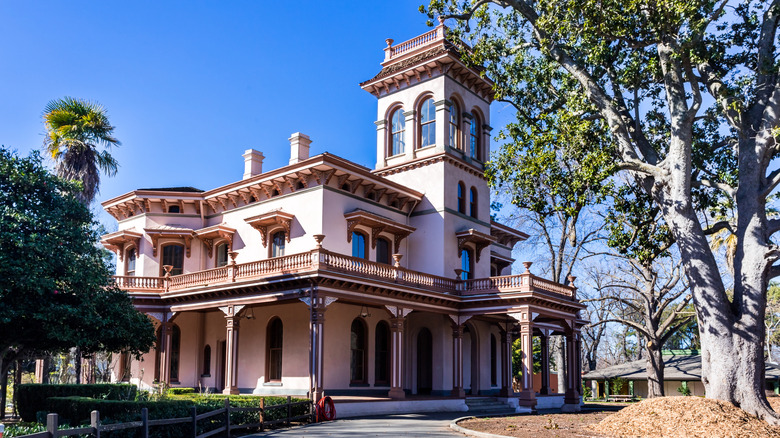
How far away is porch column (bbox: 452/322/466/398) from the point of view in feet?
94.8

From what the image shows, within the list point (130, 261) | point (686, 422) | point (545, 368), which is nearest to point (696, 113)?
point (686, 422)

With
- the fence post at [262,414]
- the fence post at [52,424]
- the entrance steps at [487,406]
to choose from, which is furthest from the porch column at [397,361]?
the fence post at [52,424]

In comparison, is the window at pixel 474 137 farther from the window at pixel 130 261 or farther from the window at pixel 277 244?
the window at pixel 130 261

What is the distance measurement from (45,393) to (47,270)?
A: 22.8 ft

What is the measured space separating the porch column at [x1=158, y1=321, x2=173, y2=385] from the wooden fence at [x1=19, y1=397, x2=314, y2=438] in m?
10.5

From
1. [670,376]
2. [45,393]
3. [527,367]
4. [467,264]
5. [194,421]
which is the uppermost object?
Result: [467,264]

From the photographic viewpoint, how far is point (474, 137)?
3534 centimetres

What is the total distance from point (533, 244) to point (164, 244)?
24.4 m

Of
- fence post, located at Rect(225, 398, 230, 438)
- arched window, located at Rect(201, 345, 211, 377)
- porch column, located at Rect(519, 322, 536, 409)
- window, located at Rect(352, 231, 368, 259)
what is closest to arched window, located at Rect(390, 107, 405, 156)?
window, located at Rect(352, 231, 368, 259)

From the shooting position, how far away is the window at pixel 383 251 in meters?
31.0

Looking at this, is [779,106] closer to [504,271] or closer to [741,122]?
[741,122]

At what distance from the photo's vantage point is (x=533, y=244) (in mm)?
46562

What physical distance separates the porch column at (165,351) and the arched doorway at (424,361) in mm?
11121

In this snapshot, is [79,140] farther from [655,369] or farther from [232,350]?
[655,369]
